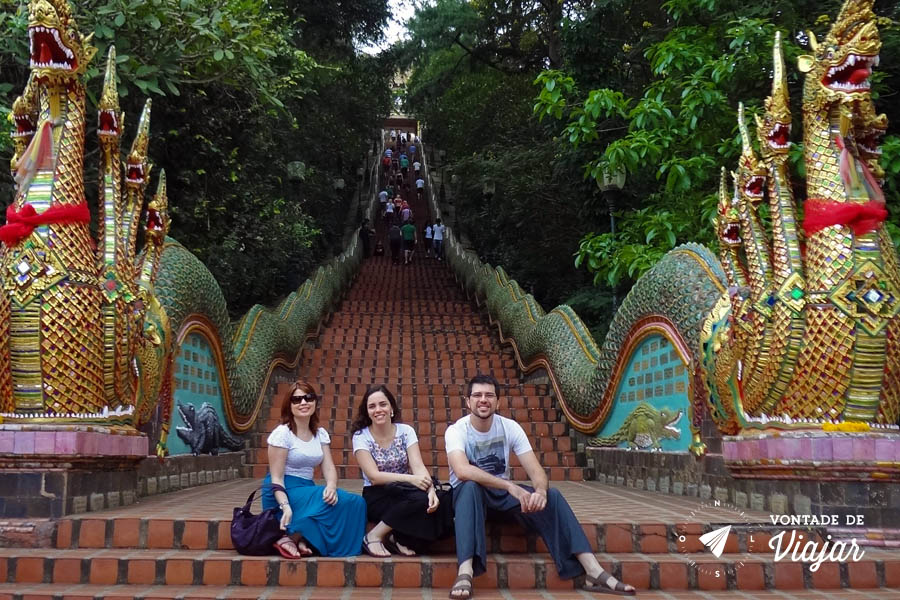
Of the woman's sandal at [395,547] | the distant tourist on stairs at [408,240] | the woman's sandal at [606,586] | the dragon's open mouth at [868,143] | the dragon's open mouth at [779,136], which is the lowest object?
the woman's sandal at [606,586]

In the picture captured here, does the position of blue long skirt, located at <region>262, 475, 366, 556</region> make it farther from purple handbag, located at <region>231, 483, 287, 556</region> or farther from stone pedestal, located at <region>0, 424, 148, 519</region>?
stone pedestal, located at <region>0, 424, 148, 519</region>

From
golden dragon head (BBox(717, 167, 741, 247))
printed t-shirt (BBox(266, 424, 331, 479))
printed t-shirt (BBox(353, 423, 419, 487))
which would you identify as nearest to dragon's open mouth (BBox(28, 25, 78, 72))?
printed t-shirt (BBox(266, 424, 331, 479))

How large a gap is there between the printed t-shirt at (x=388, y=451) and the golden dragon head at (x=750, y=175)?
298 cm

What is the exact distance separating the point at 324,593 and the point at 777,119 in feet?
13.5

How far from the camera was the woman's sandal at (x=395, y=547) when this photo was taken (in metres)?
4.44

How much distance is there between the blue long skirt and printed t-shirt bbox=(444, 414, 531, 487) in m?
0.58

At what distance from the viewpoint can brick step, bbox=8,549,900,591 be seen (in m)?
4.21

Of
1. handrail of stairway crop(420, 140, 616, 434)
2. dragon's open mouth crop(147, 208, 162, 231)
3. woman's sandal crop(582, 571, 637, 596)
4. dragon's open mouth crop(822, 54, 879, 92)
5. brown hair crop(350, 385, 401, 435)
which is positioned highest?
dragon's open mouth crop(822, 54, 879, 92)

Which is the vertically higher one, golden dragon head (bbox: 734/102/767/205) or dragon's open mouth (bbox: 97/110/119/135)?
dragon's open mouth (bbox: 97/110/119/135)

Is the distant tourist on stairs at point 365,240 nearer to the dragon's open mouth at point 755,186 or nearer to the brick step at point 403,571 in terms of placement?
the dragon's open mouth at point 755,186

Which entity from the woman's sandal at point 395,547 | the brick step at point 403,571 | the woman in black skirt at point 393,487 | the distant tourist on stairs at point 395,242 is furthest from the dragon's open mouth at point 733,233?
the distant tourist on stairs at point 395,242

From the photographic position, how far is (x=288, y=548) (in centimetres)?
429

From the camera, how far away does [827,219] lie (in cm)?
511

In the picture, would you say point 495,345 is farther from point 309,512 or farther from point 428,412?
point 309,512
